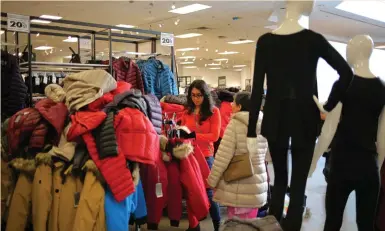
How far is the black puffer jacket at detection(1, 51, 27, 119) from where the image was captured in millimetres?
3033

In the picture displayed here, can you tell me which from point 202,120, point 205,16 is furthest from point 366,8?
point 202,120

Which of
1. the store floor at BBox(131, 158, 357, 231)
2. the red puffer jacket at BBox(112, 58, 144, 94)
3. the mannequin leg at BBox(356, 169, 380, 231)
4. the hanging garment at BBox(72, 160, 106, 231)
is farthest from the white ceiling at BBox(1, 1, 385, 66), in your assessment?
the mannequin leg at BBox(356, 169, 380, 231)

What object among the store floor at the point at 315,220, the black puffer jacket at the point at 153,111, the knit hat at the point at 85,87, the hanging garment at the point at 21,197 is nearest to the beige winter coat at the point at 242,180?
the black puffer jacket at the point at 153,111

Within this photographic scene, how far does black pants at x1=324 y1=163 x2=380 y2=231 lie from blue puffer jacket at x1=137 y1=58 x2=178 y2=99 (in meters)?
2.85

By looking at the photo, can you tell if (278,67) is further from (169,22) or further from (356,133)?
(169,22)

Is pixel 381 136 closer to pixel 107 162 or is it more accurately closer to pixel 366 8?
pixel 107 162

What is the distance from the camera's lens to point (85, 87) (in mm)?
2463

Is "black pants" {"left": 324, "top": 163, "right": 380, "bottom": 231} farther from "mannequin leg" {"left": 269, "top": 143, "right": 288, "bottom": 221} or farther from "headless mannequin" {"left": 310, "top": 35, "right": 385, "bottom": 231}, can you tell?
"mannequin leg" {"left": 269, "top": 143, "right": 288, "bottom": 221}

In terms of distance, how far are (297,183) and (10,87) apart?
2.55 metres

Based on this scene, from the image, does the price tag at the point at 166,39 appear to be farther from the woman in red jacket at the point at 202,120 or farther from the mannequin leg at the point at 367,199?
the mannequin leg at the point at 367,199

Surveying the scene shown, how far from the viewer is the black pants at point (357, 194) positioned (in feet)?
5.91

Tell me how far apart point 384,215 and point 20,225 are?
240 centimetres

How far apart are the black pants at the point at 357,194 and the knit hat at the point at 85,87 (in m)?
1.58

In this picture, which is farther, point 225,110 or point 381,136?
point 225,110
